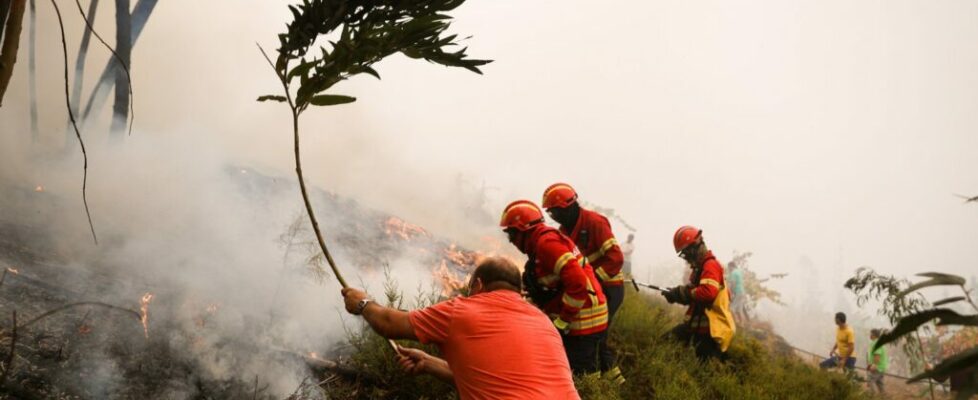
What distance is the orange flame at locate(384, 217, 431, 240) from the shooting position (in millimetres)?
10125

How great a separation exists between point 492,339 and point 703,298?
3.97 metres

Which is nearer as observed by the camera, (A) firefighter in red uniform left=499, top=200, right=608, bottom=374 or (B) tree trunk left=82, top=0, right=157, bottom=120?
(A) firefighter in red uniform left=499, top=200, right=608, bottom=374

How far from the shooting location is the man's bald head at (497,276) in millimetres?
2814

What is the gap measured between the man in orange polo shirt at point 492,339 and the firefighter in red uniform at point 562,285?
54.8 inches

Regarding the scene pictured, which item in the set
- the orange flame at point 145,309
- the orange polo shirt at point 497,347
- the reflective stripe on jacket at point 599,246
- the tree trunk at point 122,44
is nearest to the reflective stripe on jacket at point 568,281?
the reflective stripe on jacket at point 599,246

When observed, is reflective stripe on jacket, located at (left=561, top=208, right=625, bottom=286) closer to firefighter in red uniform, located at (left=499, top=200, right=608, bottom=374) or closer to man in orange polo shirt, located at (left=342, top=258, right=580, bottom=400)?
firefighter in red uniform, located at (left=499, top=200, right=608, bottom=374)

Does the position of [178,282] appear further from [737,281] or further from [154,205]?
[737,281]

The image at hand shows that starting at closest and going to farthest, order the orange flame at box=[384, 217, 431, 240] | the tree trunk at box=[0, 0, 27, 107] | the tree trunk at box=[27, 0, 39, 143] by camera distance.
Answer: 1. the tree trunk at box=[0, 0, 27, 107]
2. the tree trunk at box=[27, 0, 39, 143]
3. the orange flame at box=[384, 217, 431, 240]

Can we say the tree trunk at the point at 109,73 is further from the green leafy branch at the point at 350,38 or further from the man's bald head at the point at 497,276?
the man's bald head at the point at 497,276

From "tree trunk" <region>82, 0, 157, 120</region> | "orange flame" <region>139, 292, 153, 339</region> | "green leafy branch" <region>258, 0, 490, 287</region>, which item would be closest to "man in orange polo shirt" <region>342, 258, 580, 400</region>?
"green leafy branch" <region>258, 0, 490, 287</region>

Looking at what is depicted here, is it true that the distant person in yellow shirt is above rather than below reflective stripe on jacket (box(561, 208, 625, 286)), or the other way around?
below

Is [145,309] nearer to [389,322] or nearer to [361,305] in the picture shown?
[361,305]

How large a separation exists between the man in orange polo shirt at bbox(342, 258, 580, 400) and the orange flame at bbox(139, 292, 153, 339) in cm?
224

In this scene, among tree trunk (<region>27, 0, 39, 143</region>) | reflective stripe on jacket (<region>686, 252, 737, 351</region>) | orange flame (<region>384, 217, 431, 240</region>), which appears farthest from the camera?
orange flame (<region>384, 217, 431, 240</region>)
